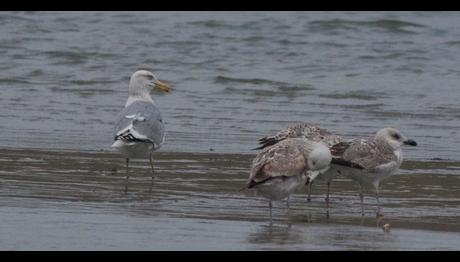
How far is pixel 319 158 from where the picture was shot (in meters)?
10.3

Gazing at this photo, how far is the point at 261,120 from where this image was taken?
1681 centimetres

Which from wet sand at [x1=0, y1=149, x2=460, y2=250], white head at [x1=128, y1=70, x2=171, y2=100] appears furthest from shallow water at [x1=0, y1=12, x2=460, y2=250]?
white head at [x1=128, y1=70, x2=171, y2=100]

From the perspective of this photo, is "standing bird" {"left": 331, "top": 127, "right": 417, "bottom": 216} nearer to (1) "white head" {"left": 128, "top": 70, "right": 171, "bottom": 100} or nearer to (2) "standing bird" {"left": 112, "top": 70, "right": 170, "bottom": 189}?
(2) "standing bird" {"left": 112, "top": 70, "right": 170, "bottom": 189}

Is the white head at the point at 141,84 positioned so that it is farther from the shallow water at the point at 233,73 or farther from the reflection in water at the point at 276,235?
the reflection in water at the point at 276,235

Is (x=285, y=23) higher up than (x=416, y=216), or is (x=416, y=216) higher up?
(x=285, y=23)

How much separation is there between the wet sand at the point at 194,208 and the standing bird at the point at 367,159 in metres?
0.26

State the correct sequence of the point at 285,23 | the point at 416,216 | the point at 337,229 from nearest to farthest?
the point at 337,229, the point at 416,216, the point at 285,23

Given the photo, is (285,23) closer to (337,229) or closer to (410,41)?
(410,41)

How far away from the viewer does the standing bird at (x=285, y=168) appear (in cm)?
989

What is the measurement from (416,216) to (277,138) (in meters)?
2.18

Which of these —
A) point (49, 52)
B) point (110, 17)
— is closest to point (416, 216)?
point (49, 52)

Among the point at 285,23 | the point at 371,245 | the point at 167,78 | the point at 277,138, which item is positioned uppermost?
the point at 285,23

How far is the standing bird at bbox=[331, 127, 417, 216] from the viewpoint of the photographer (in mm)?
11039

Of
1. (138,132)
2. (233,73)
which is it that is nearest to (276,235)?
(138,132)
